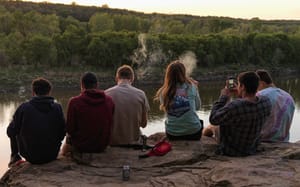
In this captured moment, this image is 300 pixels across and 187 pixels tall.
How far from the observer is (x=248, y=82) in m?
5.07

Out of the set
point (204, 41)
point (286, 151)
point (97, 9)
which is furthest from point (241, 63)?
point (286, 151)

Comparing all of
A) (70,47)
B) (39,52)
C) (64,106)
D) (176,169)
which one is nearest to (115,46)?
(70,47)

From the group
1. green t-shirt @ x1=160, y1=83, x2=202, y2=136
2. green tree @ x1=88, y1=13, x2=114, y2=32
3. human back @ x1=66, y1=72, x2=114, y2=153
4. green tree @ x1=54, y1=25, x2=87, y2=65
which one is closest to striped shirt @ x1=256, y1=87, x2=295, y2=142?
green t-shirt @ x1=160, y1=83, x2=202, y2=136

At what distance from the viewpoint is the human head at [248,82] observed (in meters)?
5.04

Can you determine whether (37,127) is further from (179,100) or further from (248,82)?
(248,82)

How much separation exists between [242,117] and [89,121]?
4.77 feet

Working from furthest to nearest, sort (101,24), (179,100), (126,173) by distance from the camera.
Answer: (101,24), (179,100), (126,173)

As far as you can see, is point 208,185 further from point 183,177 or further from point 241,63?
point 241,63

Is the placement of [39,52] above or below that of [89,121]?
below

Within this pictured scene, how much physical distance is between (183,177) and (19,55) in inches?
1928

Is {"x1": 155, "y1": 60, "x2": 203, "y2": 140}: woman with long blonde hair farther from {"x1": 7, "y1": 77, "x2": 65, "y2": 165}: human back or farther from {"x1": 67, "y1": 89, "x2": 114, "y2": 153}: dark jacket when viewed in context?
{"x1": 7, "y1": 77, "x2": 65, "y2": 165}: human back

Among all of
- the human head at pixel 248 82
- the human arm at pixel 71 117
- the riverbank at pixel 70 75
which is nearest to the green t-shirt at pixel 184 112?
the human head at pixel 248 82

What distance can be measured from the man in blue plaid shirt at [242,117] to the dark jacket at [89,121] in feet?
3.42

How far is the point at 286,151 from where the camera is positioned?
17.6 ft
